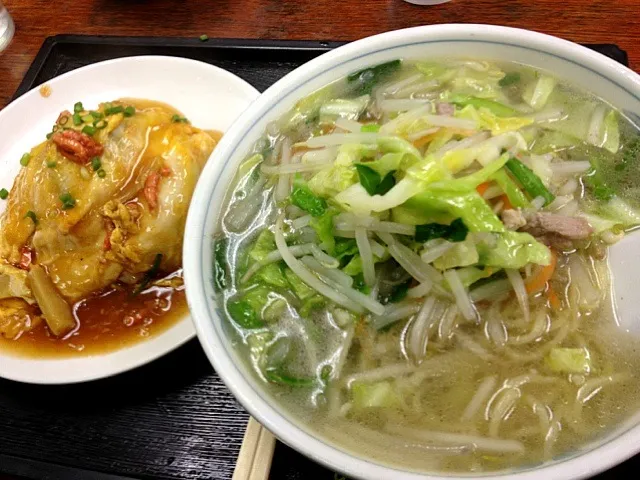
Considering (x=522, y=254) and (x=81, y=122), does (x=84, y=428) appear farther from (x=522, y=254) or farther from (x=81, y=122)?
(x=522, y=254)

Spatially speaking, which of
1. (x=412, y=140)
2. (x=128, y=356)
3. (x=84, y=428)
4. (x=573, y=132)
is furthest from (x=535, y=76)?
(x=84, y=428)

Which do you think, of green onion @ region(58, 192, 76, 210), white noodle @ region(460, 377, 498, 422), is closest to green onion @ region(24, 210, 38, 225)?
green onion @ region(58, 192, 76, 210)

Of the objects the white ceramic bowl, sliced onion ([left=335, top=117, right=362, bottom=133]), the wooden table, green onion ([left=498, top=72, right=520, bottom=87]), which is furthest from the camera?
the wooden table

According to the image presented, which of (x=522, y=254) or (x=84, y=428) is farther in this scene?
(x=84, y=428)

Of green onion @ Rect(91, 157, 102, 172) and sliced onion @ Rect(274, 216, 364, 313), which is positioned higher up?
sliced onion @ Rect(274, 216, 364, 313)

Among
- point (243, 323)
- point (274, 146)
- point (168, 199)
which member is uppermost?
point (274, 146)

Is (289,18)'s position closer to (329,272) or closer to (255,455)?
(329,272)

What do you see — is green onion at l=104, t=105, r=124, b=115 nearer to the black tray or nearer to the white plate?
the white plate

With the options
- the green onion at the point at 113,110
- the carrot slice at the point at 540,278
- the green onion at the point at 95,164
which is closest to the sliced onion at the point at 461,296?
the carrot slice at the point at 540,278
